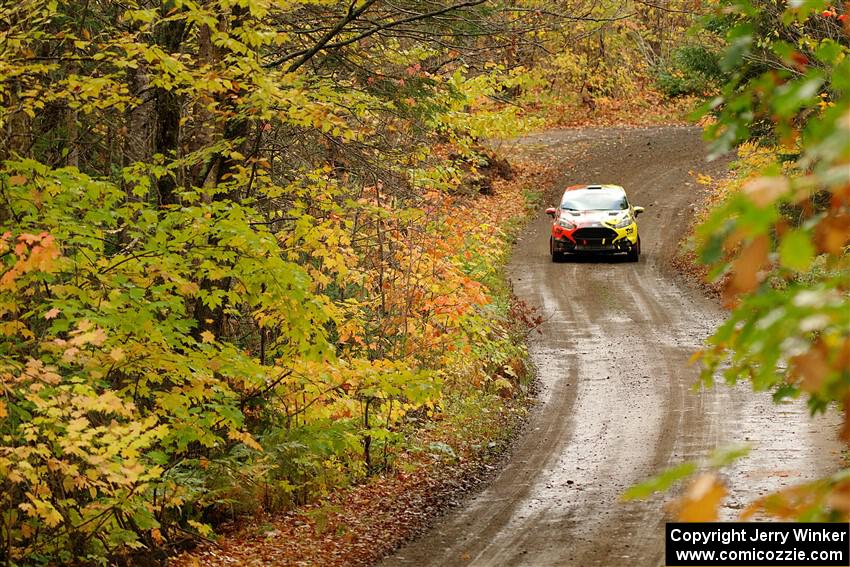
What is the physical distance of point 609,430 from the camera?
1431 centimetres

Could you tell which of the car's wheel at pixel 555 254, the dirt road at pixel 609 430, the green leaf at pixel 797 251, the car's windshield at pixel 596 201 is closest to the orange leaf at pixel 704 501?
the green leaf at pixel 797 251

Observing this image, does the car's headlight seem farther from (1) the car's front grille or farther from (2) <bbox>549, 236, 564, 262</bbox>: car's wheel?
(2) <bbox>549, 236, 564, 262</bbox>: car's wheel

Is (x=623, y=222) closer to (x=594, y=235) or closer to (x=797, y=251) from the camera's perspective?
(x=594, y=235)

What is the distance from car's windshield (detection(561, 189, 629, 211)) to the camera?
25.4 meters

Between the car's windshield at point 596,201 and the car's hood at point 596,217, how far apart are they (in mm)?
106

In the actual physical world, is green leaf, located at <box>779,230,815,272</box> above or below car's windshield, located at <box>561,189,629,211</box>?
below

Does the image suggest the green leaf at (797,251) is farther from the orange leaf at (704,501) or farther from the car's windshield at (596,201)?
the car's windshield at (596,201)

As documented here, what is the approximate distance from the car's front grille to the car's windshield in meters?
0.58

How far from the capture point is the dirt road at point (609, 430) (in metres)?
9.97

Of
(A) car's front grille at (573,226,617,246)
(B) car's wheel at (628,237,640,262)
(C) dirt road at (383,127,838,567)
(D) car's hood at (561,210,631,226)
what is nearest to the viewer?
(C) dirt road at (383,127,838,567)

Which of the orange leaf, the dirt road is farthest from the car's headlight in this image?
the orange leaf

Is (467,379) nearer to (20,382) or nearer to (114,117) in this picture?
(114,117)

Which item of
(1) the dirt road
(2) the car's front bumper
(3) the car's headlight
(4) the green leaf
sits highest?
(4) the green leaf

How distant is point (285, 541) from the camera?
31.9ft
